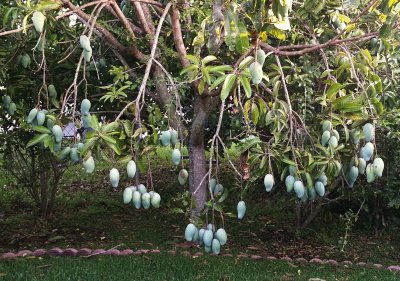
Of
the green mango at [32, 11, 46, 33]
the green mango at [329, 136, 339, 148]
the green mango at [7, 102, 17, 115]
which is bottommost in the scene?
the green mango at [329, 136, 339, 148]

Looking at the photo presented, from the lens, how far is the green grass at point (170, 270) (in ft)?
11.4

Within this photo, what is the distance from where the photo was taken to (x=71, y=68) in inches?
161

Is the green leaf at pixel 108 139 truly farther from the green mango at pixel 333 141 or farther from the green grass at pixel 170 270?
the green grass at pixel 170 270

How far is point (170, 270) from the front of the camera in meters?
3.61

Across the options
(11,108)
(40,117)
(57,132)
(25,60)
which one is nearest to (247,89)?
(57,132)

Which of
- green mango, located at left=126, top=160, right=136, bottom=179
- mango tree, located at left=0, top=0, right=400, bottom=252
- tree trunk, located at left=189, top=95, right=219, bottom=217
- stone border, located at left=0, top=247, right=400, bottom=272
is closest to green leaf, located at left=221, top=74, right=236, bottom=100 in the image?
mango tree, located at left=0, top=0, right=400, bottom=252

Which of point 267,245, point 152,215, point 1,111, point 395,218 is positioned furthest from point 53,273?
point 395,218

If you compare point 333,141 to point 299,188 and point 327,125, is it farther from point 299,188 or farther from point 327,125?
point 299,188

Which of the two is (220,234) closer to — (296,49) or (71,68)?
(296,49)

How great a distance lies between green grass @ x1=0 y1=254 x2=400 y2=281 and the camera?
136 inches

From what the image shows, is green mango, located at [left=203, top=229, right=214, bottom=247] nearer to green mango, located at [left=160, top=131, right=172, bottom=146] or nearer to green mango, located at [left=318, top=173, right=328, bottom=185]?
green mango, located at [left=160, top=131, right=172, bottom=146]

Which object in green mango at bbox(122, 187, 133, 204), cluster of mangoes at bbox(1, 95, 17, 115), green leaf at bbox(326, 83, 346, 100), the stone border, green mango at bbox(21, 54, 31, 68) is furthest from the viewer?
the stone border

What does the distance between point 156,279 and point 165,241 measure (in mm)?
1317

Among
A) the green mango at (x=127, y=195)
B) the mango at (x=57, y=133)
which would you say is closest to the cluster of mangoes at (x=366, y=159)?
the green mango at (x=127, y=195)
